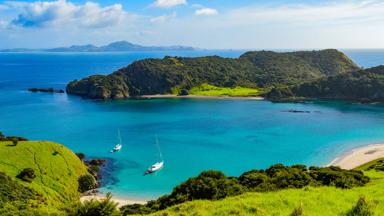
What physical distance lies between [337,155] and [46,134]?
242 feet

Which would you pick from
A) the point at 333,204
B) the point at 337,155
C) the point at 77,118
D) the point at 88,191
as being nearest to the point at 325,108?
the point at 337,155

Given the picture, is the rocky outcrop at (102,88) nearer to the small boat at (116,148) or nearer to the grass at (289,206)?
the small boat at (116,148)

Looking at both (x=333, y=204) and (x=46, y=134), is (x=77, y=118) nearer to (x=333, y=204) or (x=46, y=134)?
(x=46, y=134)

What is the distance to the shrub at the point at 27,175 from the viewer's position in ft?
163

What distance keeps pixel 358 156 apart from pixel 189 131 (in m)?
45.2

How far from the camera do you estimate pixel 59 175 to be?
179 feet

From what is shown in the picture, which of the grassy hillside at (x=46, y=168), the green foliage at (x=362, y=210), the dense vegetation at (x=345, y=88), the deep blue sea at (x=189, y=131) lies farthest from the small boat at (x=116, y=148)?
the dense vegetation at (x=345, y=88)

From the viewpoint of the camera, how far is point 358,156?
7000 cm

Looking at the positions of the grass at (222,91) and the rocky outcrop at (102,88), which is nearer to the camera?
the rocky outcrop at (102,88)

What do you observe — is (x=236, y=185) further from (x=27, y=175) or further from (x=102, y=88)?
(x=102, y=88)

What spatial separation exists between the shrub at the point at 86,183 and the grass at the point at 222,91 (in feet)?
408

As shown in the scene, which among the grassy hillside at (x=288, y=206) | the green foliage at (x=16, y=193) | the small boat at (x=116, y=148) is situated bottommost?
the small boat at (x=116, y=148)

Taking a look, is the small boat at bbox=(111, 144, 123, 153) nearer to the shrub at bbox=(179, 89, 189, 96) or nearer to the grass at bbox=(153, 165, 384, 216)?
the grass at bbox=(153, 165, 384, 216)

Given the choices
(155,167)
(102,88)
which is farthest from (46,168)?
(102,88)
